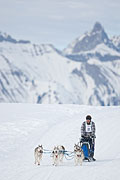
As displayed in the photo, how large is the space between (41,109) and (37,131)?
11.0 meters

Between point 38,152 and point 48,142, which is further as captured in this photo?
point 48,142

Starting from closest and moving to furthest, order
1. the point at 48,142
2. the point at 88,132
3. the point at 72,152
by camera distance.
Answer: the point at 72,152, the point at 88,132, the point at 48,142

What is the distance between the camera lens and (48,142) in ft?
76.6

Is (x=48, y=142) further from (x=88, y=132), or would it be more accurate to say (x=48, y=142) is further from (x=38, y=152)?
(x=38, y=152)

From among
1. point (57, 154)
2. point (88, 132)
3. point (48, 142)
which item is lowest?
point (57, 154)

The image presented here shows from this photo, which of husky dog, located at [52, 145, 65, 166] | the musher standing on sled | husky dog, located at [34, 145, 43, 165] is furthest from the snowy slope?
the musher standing on sled

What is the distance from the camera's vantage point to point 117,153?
18.0 m

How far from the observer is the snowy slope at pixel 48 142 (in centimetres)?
1211

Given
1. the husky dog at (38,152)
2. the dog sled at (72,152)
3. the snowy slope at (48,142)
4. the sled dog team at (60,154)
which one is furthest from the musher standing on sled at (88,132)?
the husky dog at (38,152)

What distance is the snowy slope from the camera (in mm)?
12105

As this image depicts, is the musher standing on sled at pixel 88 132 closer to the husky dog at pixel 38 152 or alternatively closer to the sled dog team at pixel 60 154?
the sled dog team at pixel 60 154

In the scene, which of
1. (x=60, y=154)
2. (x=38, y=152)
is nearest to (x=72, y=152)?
(x=60, y=154)

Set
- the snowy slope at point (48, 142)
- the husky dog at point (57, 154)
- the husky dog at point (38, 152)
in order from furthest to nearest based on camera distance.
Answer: the husky dog at point (38, 152)
the husky dog at point (57, 154)
the snowy slope at point (48, 142)

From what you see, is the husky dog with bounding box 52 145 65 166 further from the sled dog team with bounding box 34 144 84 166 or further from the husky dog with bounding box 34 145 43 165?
the husky dog with bounding box 34 145 43 165
